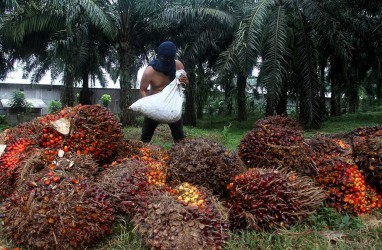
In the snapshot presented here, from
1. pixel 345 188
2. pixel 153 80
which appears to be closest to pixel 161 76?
pixel 153 80

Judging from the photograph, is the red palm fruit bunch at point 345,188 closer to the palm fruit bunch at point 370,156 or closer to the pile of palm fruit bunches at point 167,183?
the pile of palm fruit bunches at point 167,183

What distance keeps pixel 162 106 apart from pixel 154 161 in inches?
32.9

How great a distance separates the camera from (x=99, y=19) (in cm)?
1001

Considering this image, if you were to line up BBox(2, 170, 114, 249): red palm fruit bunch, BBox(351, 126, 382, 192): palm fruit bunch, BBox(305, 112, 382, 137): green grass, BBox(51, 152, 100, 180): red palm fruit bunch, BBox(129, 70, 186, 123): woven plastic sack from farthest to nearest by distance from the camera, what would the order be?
1. BBox(305, 112, 382, 137): green grass
2. BBox(129, 70, 186, 123): woven plastic sack
3. BBox(351, 126, 382, 192): palm fruit bunch
4. BBox(51, 152, 100, 180): red palm fruit bunch
5. BBox(2, 170, 114, 249): red palm fruit bunch

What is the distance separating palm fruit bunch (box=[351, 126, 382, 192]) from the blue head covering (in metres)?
2.08

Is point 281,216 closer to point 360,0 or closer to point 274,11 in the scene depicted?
point 274,11

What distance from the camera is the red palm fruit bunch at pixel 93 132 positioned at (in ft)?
9.73

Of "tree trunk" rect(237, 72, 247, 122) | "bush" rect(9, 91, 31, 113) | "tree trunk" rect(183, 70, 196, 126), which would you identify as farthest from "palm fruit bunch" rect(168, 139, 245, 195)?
"bush" rect(9, 91, 31, 113)

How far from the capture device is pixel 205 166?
2816 millimetres

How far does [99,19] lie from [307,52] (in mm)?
5663

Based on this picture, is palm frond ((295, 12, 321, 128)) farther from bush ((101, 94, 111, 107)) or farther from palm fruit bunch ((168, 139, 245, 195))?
bush ((101, 94, 111, 107))

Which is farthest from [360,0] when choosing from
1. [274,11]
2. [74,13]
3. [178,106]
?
[178,106]

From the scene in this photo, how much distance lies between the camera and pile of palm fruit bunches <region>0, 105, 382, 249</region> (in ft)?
7.39

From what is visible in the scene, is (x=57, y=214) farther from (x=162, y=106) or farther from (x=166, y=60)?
(x=166, y=60)
